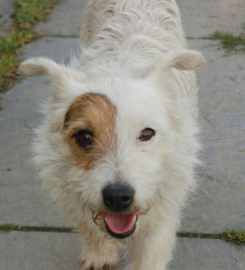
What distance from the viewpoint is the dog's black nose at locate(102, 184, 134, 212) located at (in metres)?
2.23

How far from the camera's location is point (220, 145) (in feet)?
14.4

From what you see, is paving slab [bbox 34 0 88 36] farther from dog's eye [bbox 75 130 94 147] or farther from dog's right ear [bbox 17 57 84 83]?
dog's eye [bbox 75 130 94 147]

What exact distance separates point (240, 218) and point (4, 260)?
85.3 inches

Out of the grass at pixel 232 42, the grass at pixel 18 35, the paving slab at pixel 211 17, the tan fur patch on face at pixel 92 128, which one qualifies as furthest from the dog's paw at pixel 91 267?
the paving slab at pixel 211 17

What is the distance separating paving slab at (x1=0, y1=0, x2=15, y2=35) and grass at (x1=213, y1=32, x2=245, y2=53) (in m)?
3.62

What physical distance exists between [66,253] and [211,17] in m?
5.05

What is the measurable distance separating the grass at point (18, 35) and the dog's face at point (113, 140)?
9.54 ft

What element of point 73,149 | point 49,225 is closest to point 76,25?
point 49,225

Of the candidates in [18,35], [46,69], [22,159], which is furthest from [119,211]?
[18,35]

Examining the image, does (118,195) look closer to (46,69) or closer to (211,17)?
(46,69)

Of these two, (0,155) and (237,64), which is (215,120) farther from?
(0,155)

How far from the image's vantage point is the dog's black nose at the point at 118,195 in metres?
2.23

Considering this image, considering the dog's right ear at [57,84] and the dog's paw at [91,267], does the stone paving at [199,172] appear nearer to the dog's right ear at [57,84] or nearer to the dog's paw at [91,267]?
the dog's paw at [91,267]

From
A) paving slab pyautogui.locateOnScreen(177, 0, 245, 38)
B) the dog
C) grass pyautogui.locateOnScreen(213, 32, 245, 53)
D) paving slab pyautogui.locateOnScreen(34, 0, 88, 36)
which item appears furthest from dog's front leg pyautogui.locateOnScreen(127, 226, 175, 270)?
paving slab pyautogui.locateOnScreen(34, 0, 88, 36)
